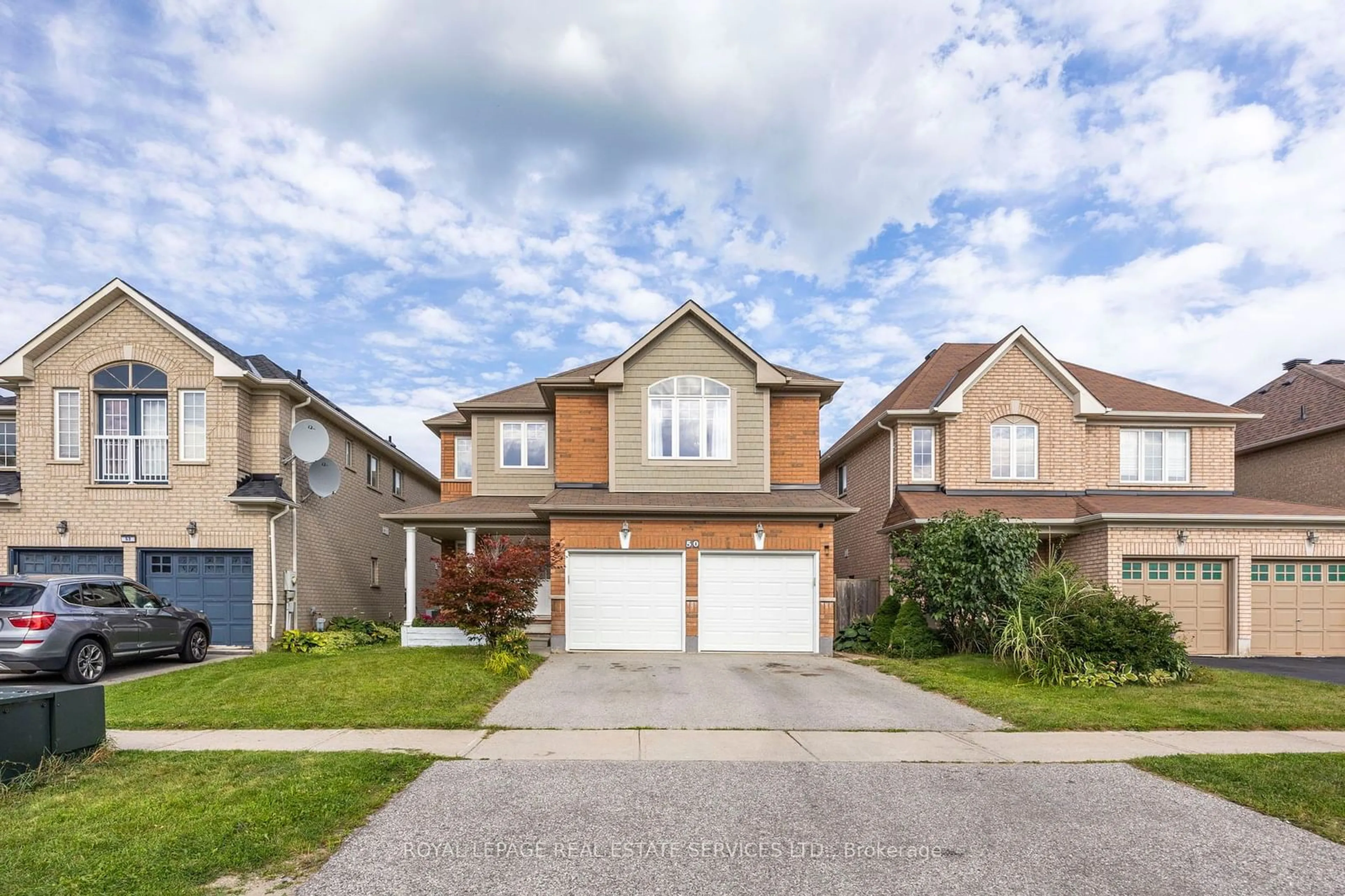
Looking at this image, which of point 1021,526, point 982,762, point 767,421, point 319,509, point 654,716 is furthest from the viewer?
point 319,509

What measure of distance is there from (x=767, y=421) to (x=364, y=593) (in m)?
13.1

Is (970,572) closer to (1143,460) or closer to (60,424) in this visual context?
(1143,460)

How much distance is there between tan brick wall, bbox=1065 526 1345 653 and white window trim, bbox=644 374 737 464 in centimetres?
915

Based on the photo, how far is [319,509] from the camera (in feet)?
64.0

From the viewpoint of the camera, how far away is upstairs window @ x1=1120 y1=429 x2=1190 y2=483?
20219 mm

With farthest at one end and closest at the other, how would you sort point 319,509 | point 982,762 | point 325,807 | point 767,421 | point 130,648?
point 319,509 < point 767,421 < point 130,648 < point 982,762 < point 325,807

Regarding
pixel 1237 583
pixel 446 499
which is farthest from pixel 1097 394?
pixel 446 499

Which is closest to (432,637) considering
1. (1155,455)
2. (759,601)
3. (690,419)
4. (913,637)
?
(759,601)

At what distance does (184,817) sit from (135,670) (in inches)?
419

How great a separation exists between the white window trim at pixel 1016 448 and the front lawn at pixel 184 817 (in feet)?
54.7

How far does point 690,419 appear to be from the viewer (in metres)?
17.7

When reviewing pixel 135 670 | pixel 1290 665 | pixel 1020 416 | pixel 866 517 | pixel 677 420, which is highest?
pixel 1020 416

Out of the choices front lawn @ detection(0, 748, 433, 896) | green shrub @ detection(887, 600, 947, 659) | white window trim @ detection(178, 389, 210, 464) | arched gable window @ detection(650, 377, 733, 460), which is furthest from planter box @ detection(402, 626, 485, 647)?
green shrub @ detection(887, 600, 947, 659)

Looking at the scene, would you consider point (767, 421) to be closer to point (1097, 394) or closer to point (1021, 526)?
point (1021, 526)
